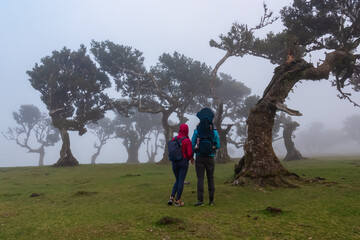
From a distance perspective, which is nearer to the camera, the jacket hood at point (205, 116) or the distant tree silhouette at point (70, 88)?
the jacket hood at point (205, 116)

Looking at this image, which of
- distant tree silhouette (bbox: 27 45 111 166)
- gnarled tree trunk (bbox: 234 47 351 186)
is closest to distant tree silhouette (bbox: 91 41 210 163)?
distant tree silhouette (bbox: 27 45 111 166)

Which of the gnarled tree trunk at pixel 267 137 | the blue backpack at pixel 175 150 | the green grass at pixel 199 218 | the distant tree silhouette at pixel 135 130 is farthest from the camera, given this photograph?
the distant tree silhouette at pixel 135 130

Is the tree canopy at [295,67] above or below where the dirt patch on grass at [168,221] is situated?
above

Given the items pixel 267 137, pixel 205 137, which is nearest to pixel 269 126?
pixel 267 137

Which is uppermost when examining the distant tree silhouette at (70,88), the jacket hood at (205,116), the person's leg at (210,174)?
the distant tree silhouette at (70,88)

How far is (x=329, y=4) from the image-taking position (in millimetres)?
16281

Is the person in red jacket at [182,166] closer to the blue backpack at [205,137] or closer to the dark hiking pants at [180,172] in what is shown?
the dark hiking pants at [180,172]

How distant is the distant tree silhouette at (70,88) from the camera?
28.7 m

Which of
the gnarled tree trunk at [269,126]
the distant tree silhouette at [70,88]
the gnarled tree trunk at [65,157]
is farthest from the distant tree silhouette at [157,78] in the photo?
Result: the gnarled tree trunk at [269,126]

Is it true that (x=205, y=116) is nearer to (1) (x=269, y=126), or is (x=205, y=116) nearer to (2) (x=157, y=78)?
(1) (x=269, y=126)

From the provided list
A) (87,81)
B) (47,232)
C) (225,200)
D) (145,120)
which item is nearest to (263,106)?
(225,200)

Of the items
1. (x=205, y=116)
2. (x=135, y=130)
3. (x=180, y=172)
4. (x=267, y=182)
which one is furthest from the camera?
(x=135, y=130)

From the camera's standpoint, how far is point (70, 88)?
1190 inches

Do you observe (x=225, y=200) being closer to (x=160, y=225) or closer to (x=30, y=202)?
(x=160, y=225)
